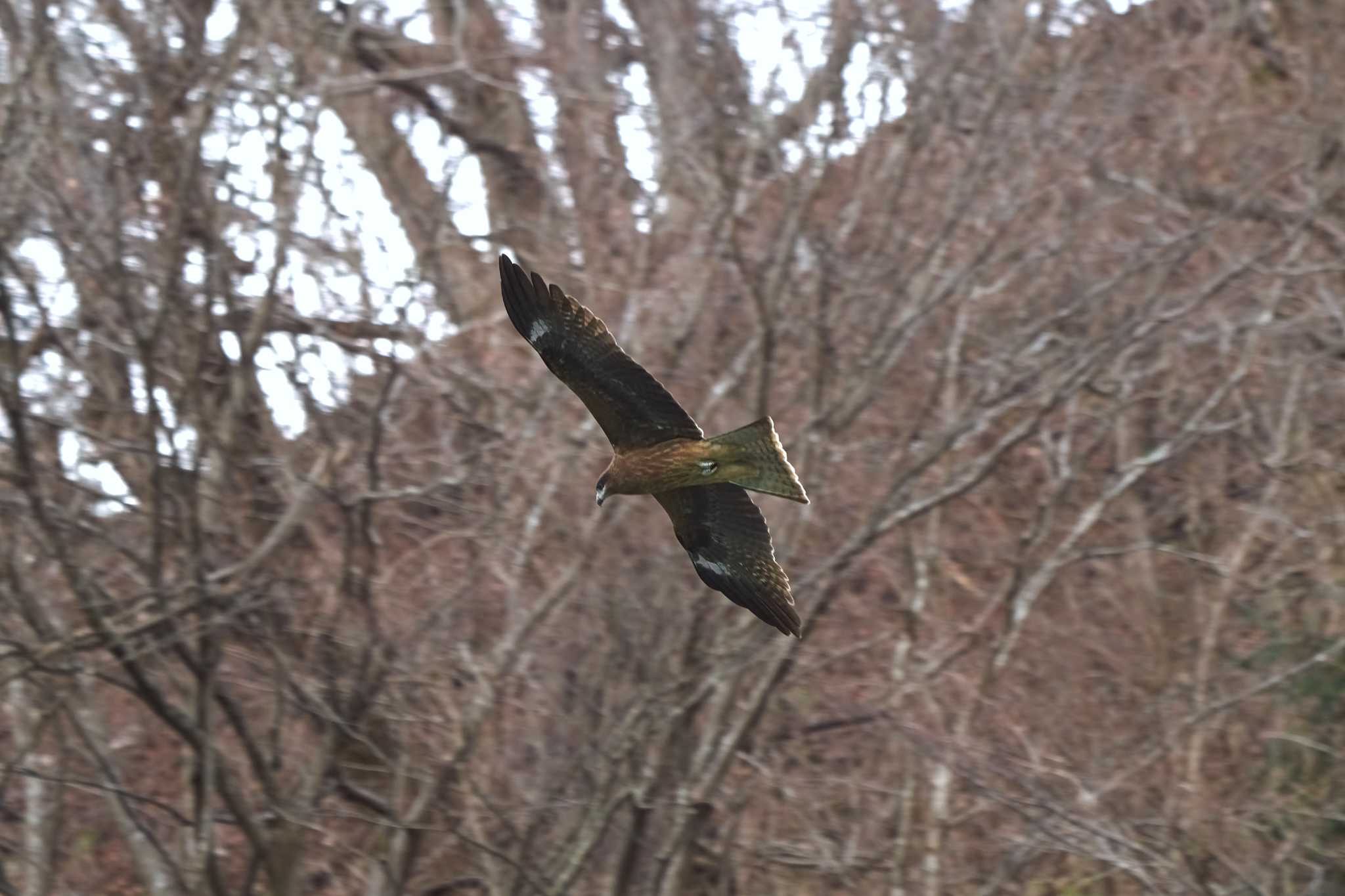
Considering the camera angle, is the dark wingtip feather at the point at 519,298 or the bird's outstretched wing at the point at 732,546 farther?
the bird's outstretched wing at the point at 732,546

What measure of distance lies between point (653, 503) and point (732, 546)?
3006 mm

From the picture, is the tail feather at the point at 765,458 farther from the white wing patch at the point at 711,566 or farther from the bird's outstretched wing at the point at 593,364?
the white wing patch at the point at 711,566

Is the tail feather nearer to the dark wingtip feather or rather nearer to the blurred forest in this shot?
the dark wingtip feather

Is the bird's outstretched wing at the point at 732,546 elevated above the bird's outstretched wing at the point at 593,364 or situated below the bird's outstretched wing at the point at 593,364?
below

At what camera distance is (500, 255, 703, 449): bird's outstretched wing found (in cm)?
584

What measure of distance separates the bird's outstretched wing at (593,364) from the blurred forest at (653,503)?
2396mm

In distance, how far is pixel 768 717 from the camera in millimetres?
10812

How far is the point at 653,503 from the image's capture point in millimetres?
9594

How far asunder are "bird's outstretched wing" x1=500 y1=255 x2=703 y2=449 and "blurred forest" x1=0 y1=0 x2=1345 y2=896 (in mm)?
2396

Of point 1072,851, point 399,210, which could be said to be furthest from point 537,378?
point 1072,851

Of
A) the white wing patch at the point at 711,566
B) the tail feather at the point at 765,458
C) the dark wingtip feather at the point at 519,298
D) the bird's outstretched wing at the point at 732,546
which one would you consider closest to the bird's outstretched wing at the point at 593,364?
the dark wingtip feather at the point at 519,298

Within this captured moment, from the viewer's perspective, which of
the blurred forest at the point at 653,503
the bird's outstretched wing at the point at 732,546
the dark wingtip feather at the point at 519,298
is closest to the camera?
the dark wingtip feather at the point at 519,298

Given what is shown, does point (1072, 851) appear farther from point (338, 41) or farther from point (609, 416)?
point (338, 41)

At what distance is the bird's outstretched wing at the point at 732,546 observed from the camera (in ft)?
21.3
